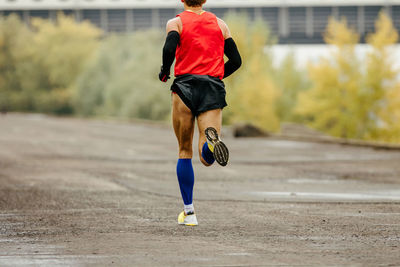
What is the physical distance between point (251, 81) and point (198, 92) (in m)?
56.2

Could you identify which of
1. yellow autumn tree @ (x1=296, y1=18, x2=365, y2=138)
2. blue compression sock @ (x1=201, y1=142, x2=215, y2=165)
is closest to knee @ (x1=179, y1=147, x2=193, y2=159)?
blue compression sock @ (x1=201, y1=142, x2=215, y2=165)

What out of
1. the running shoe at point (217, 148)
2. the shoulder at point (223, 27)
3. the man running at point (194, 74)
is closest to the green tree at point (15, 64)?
the shoulder at point (223, 27)

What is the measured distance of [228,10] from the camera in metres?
98.5

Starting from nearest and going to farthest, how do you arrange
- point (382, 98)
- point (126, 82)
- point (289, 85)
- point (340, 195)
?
point (340, 195)
point (126, 82)
point (382, 98)
point (289, 85)

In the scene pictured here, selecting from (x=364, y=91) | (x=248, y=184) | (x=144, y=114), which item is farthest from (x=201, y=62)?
(x=364, y=91)

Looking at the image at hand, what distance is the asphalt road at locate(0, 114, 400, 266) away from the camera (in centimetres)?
539

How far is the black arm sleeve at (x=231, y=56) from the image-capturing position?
7369mm

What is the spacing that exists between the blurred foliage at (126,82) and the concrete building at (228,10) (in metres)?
26.5

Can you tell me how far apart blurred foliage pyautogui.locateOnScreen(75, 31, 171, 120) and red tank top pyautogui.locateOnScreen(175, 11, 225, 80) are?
171ft

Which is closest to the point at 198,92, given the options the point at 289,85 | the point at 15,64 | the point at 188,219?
the point at 188,219

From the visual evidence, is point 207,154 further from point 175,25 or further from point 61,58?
point 61,58

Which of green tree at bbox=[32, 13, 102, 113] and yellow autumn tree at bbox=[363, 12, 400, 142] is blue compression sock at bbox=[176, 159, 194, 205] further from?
green tree at bbox=[32, 13, 102, 113]

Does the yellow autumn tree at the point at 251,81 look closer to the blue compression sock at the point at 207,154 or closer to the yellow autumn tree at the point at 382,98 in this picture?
the yellow autumn tree at the point at 382,98

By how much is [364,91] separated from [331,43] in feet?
20.6
